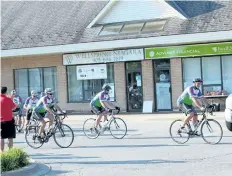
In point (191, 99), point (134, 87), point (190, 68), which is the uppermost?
point (190, 68)

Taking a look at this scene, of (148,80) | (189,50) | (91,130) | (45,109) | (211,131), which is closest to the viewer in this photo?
(211,131)

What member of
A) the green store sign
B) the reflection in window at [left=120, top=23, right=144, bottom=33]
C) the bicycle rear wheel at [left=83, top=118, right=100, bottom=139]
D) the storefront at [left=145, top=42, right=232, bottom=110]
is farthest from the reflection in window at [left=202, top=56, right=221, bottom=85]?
the bicycle rear wheel at [left=83, top=118, right=100, bottom=139]

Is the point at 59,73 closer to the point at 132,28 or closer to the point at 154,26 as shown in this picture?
the point at 132,28

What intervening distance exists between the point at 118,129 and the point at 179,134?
2.47 meters

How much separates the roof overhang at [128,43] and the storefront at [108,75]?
648 mm

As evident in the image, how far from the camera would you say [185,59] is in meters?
25.1

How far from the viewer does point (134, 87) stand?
26.3 meters

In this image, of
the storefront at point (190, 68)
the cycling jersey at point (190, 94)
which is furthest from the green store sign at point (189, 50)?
the cycling jersey at point (190, 94)

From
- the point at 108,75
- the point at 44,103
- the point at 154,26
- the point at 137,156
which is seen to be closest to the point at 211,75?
the point at 154,26

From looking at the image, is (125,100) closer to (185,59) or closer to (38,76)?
(185,59)

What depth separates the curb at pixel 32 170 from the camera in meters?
9.57

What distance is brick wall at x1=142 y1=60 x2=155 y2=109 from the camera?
25.6 m

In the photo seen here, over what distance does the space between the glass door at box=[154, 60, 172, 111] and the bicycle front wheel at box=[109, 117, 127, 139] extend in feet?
33.6

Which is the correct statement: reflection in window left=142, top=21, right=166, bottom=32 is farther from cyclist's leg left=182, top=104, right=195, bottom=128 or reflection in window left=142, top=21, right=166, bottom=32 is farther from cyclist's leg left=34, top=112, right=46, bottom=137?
cyclist's leg left=34, top=112, right=46, bottom=137
